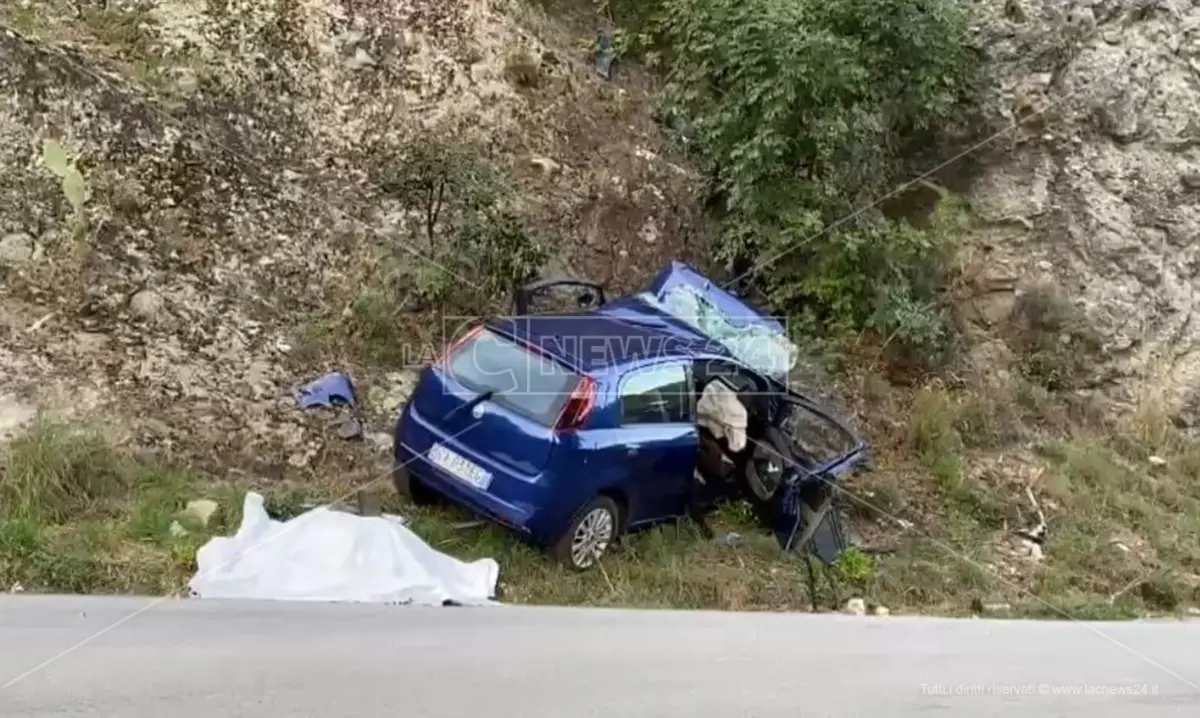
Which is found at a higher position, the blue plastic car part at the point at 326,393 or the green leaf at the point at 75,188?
the green leaf at the point at 75,188

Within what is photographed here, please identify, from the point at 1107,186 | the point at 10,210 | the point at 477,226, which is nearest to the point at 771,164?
the point at 477,226

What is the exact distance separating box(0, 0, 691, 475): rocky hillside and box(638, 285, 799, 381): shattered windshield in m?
1.60

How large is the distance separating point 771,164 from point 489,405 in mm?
4179

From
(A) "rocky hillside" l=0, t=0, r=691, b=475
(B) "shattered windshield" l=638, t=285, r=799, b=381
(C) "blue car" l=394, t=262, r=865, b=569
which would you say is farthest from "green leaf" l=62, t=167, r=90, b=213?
(B) "shattered windshield" l=638, t=285, r=799, b=381

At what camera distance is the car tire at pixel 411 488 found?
231 inches

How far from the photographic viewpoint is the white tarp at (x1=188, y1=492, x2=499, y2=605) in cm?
475

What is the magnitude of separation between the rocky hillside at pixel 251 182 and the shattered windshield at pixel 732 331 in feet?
5.26

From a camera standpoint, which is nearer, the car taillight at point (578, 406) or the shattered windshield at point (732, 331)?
the car taillight at point (578, 406)

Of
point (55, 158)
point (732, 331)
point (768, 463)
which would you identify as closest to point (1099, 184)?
point (732, 331)

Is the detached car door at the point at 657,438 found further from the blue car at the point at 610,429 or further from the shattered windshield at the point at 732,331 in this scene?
the shattered windshield at the point at 732,331

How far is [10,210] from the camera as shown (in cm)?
710

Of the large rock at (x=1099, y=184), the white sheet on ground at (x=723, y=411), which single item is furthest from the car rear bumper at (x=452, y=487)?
the large rock at (x=1099, y=184)

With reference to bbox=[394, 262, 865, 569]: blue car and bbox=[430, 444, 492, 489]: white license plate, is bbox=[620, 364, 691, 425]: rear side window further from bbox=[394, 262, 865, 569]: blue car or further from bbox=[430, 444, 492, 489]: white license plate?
bbox=[430, 444, 492, 489]: white license plate

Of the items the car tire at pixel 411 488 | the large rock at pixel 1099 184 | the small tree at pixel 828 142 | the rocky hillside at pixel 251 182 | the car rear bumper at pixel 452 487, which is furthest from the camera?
the large rock at pixel 1099 184
